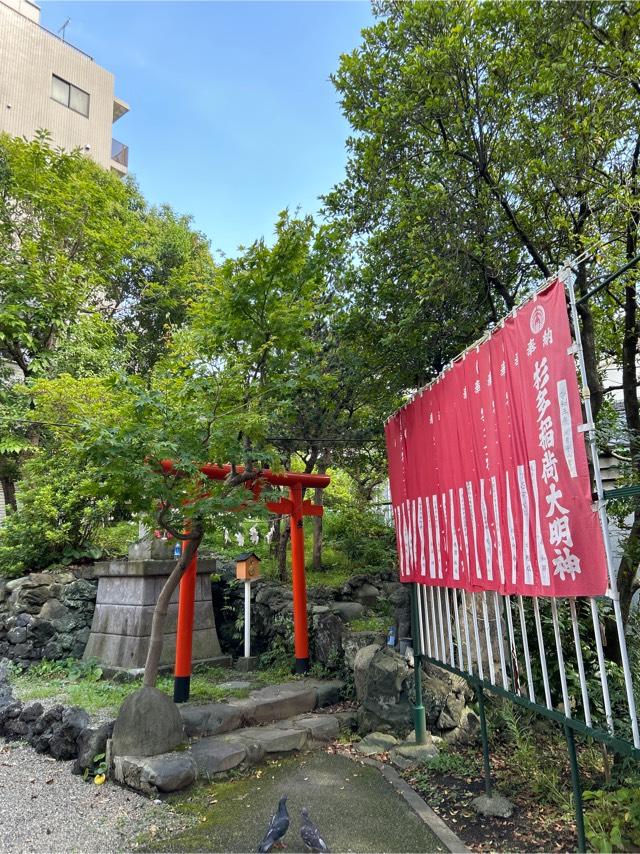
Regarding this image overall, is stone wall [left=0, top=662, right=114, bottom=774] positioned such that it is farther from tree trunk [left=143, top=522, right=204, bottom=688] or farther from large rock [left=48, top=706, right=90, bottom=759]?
tree trunk [left=143, top=522, right=204, bottom=688]

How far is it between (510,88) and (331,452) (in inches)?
295

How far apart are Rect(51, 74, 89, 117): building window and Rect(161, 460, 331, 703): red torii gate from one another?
74.1 ft

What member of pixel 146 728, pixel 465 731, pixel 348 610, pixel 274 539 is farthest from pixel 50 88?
pixel 465 731

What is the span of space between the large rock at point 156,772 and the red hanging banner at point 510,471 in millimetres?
3245

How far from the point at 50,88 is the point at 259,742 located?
2619cm

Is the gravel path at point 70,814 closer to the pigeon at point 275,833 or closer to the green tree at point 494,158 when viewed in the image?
the pigeon at point 275,833

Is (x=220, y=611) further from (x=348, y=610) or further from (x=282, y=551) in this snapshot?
(x=348, y=610)

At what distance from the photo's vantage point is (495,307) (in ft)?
26.7

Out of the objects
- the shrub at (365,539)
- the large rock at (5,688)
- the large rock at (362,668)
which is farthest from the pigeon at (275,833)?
the shrub at (365,539)

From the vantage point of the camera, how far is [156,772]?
5.33 meters

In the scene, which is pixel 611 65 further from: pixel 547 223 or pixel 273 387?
pixel 273 387

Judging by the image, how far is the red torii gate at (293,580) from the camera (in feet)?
24.5

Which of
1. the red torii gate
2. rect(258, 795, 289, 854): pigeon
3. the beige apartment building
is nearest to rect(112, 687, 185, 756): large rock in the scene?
the red torii gate

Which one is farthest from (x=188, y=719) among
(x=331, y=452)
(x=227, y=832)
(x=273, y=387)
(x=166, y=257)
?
(x=166, y=257)
